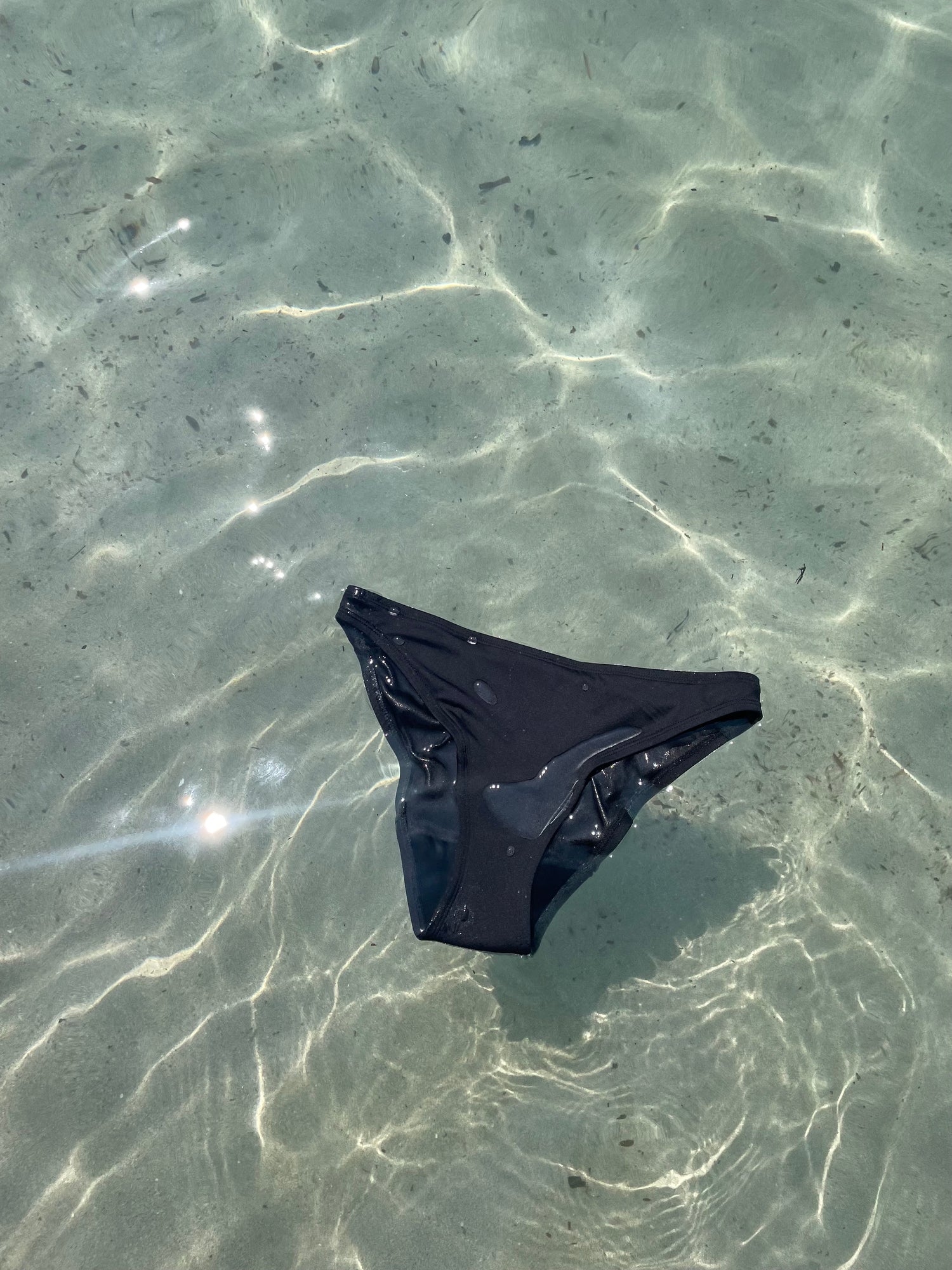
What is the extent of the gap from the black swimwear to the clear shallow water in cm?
57

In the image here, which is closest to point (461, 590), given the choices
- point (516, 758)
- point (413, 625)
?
point (413, 625)

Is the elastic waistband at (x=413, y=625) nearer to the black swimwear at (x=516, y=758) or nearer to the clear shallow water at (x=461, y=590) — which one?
the black swimwear at (x=516, y=758)

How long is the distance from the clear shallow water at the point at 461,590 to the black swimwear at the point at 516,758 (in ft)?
1.88

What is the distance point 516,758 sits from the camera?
3092 mm

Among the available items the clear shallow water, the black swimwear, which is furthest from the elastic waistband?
the clear shallow water

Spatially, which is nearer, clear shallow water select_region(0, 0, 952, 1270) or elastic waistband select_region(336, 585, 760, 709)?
elastic waistband select_region(336, 585, 760, 709)

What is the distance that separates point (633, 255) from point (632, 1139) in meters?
3.89

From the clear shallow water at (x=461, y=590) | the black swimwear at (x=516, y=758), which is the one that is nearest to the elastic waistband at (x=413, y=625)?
the black swimwear at (x=516, y=758)

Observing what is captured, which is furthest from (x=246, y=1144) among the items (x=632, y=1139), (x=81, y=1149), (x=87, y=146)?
(x=87, y=146)

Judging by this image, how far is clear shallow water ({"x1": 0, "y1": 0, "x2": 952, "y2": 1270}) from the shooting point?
3.33 meters

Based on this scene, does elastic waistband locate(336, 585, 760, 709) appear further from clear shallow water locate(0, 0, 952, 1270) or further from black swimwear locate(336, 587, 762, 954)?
clear shallow water locate(0, 0, 952, 1270)

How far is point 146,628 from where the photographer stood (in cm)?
385

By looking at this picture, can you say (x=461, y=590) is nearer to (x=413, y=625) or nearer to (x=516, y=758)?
(x=413, y=625)

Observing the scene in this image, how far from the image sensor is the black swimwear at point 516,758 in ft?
9.71
